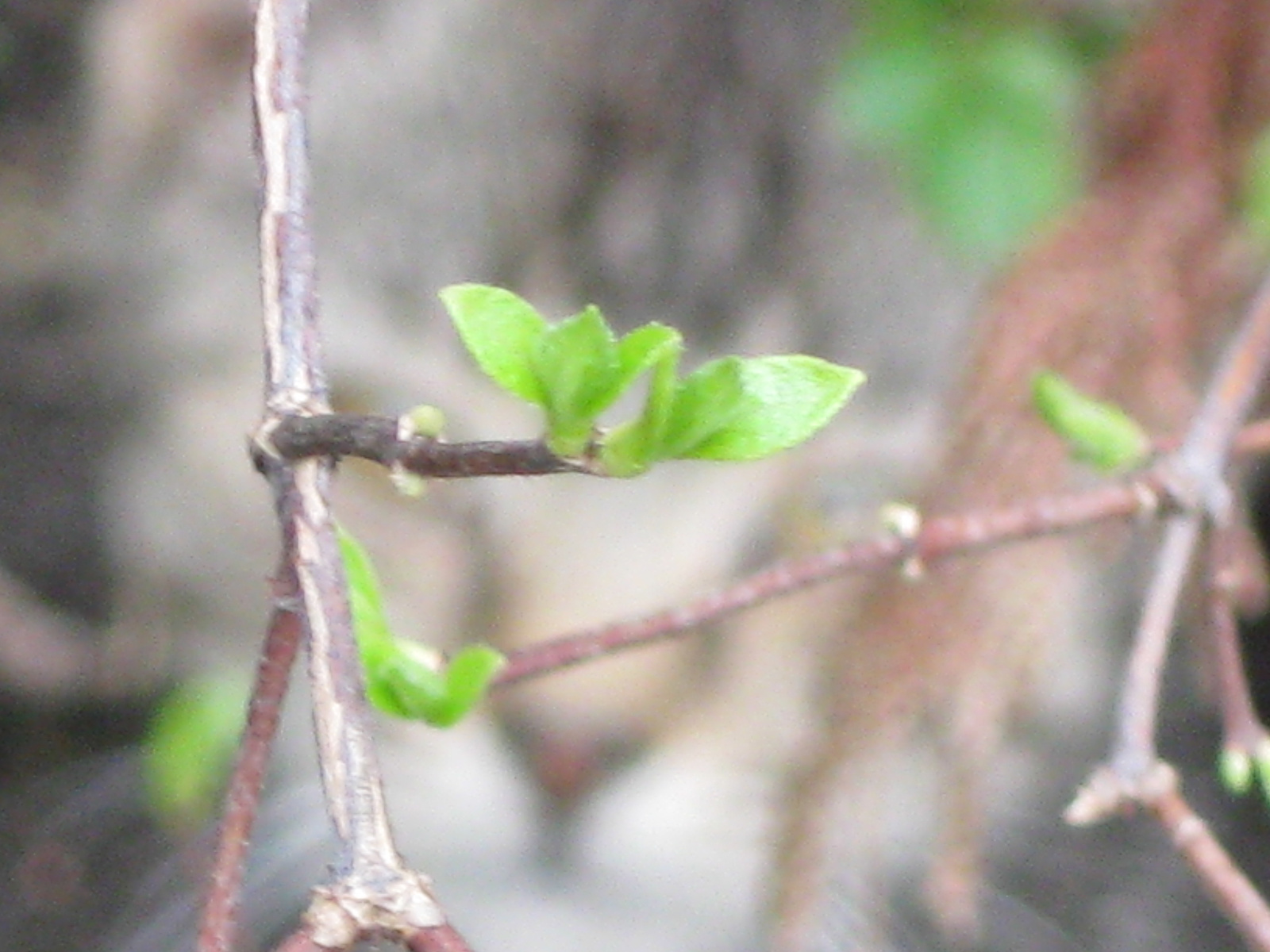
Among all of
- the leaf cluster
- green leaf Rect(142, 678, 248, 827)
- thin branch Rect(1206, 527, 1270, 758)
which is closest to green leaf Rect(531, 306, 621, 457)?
the leaf cluster

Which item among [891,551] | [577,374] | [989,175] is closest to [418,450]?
[577,374]

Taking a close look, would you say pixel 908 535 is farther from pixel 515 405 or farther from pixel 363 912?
pixel 515 405

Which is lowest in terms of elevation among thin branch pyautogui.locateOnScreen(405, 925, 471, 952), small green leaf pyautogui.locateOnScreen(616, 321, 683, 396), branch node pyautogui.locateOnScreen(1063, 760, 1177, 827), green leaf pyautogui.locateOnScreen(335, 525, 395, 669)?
thin branch pyautogui.locateOnScreen(405, 925, 471, 952)

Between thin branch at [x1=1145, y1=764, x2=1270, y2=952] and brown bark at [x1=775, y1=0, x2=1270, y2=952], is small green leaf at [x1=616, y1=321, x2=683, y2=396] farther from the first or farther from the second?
brown bark at [x1=775, y1=0, x2=1270, y2=952]

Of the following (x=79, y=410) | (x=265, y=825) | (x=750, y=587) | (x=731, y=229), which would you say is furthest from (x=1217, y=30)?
(x=79, y=410)

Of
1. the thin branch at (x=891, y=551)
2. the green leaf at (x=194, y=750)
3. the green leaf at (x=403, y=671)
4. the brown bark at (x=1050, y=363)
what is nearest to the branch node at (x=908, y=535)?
the thin branch at (x=891, y=551)

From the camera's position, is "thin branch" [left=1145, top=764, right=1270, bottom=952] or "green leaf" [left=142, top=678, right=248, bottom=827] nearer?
"thin branch" [left=1145, top=764, right=1270, bottom=952]

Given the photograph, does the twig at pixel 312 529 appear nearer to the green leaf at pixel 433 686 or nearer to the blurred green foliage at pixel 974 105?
the green leaf at pixel 433 686

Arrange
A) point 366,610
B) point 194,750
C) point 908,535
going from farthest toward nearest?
point 194,750 < point 908,535 < point 366,610
